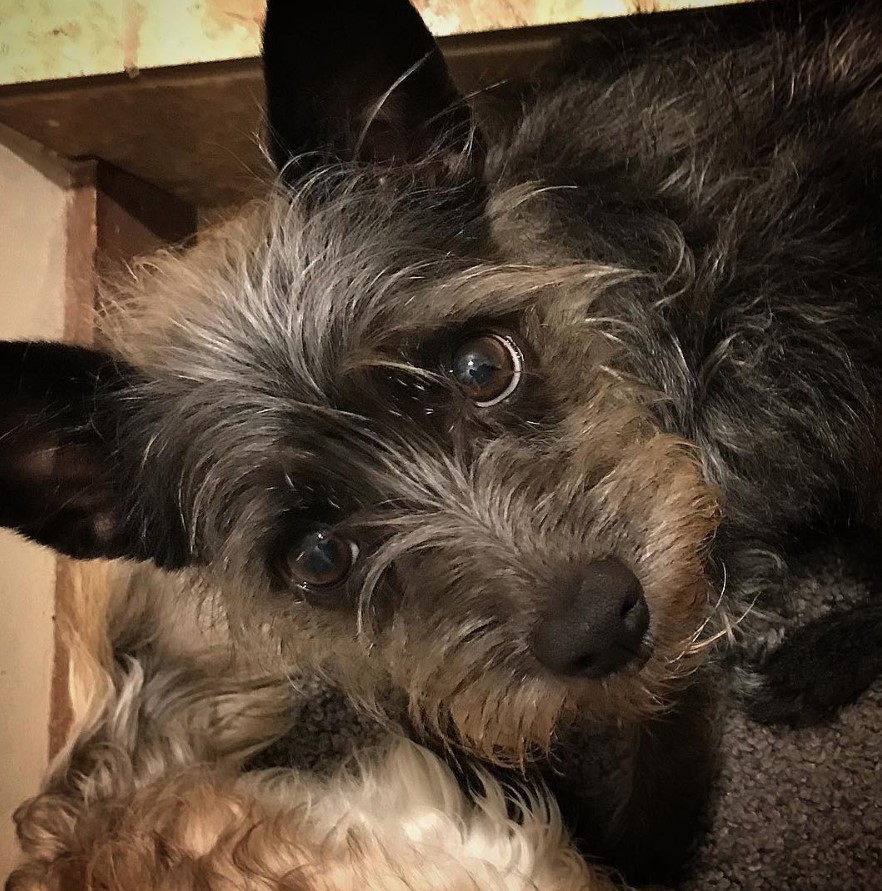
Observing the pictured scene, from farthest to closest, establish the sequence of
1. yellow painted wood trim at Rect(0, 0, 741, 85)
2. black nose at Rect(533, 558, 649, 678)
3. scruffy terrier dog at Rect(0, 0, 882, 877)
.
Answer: yellow painted wood trim at Rect(0, 0, 741, 85) → scruffy terrier dog at Rect(0, 0, 882, 877) → black nose at Rect(533, 558, 649, 678)

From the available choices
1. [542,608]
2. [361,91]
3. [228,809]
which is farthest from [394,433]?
[228,809]

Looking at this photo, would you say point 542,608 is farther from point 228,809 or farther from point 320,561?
point 228,809

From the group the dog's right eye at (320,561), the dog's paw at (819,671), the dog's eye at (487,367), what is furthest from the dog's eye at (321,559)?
the dog's paw at (819,671)

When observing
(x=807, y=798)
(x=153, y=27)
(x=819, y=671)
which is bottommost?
(x=807, y=798)

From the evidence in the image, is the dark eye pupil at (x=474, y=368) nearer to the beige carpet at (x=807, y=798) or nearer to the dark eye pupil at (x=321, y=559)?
the dark eye pupil at (x=321, y=559)

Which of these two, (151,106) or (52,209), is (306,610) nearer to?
(151,106)

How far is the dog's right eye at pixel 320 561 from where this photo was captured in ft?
4.84

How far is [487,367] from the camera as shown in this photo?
1.45 metres

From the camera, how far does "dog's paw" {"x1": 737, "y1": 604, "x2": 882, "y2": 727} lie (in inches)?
78.2

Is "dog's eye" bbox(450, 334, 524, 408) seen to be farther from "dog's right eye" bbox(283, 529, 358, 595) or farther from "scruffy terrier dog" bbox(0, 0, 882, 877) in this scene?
"dog's right eye" bbox(283, 529, 358, 595)

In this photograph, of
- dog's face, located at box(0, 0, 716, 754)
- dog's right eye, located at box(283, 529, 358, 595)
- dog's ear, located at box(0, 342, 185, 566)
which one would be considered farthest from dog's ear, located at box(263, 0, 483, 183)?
dog's right eye, located at box(283, 529, 358, 595)

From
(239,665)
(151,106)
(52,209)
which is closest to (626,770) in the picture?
(239,665)

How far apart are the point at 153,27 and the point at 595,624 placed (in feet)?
5.23

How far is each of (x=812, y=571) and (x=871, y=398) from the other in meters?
0.56
